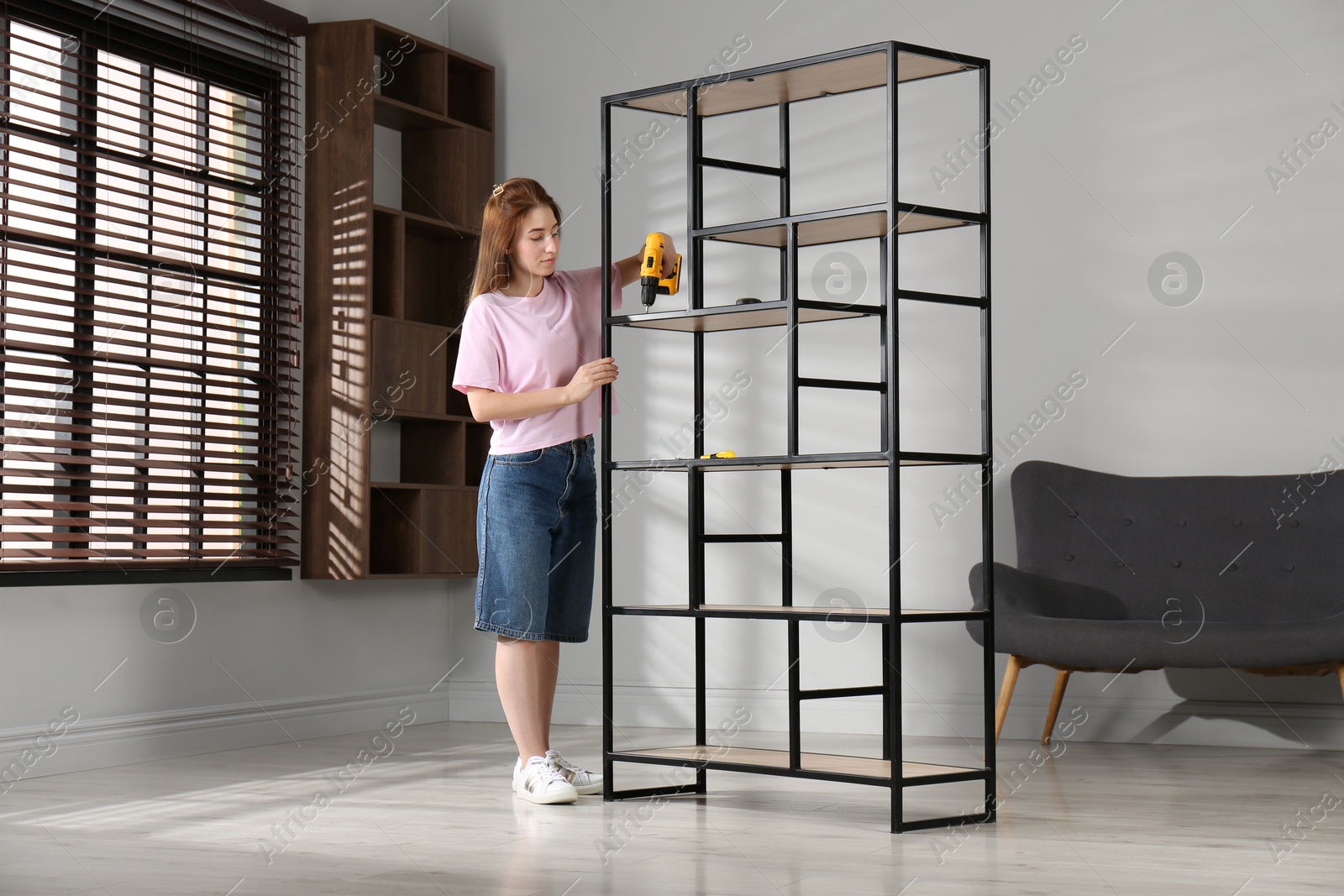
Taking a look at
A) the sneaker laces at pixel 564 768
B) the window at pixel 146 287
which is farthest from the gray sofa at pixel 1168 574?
the window at pixel 146 287

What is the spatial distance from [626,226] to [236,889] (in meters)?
3.22

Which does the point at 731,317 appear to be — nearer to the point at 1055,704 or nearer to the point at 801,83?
the point at 801,83

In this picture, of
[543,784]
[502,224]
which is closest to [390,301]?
[502,224]

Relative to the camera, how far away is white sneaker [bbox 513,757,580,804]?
2.98 m

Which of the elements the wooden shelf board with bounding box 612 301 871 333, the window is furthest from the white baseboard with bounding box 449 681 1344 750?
the wooden shelf board with bounding box 612 301 871 333

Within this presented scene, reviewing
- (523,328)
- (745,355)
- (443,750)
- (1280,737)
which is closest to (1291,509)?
(1280,737)

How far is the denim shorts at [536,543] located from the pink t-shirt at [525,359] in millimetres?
38

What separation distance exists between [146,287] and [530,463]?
4.93 ft

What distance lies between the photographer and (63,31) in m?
3.67

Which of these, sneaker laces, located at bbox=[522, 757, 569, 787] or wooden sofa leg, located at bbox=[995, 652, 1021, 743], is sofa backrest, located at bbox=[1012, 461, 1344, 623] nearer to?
wooden sofa leg, located at bbox=[995, 652, 1021, 743]

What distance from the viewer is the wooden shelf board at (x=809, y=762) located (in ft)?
9.00

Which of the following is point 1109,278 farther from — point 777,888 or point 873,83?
point 777,888

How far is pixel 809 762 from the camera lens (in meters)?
2.88

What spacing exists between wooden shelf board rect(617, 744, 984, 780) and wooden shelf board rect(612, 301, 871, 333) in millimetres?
927
